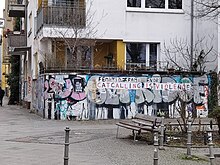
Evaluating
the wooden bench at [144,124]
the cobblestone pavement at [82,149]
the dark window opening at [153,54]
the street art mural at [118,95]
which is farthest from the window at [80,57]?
the wooden bench at [144,124]

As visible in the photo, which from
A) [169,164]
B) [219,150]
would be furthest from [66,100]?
[169,164]

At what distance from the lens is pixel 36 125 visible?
858 inches

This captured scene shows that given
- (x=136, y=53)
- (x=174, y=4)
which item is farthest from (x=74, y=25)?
(x=174, y=4)

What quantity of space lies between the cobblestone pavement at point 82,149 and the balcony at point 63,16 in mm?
8429

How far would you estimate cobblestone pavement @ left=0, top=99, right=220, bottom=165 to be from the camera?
38.6 ft

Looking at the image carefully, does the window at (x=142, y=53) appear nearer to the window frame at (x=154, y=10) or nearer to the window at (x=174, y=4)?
the window frame at (x=154, y=10)

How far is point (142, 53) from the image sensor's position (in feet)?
93.1

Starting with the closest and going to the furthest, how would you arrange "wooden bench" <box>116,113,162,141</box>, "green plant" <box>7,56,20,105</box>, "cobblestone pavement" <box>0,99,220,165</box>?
"cobblestone pavement" <box>0,99,220,165</box>, "wooden bench" <box>116,113,162,141</box>, "green plant" <box>7,56,20,105</box>

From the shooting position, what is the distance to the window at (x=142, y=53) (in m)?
28.1

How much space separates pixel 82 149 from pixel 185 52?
15.9 metres

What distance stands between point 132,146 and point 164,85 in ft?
34.6

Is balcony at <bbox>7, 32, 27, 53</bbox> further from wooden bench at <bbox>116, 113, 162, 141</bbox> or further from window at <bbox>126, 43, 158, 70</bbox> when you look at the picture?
wooden bench at <bbox>116, 113, 162, 141</bbox>

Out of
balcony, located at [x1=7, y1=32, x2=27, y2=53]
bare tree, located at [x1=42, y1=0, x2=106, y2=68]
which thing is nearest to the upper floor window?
bare tree, located at [x1=42, y1=0, x2=106, y2=68]

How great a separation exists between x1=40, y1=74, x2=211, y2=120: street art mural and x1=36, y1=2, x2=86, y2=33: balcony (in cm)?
380
